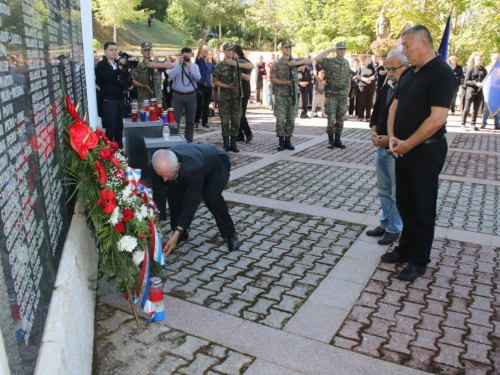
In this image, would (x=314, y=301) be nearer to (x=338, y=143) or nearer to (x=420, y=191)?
(x=420, y=191)

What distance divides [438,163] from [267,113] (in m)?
13.1

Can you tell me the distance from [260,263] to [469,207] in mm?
3504

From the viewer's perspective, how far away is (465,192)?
725 centimetres

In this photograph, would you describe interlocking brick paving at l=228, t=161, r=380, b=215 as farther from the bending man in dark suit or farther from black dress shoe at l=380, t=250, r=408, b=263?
the bending man in dark suit

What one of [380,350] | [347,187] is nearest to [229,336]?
[380,350]

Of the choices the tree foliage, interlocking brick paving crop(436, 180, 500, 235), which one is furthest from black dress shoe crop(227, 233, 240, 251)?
the tree foliage

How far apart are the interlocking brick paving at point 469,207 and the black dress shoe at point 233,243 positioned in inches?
103

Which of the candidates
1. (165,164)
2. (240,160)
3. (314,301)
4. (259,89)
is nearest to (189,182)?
(165,164)

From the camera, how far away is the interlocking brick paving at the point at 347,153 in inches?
370

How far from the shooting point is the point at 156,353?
3.29 m

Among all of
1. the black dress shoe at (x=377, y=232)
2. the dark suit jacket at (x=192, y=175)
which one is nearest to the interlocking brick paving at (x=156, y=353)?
the dark suit jacket at (x=192, y=175)

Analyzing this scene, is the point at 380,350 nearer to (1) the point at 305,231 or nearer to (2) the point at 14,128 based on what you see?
(1) the point at 305,231

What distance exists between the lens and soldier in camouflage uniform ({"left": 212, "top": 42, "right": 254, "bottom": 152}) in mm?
9570

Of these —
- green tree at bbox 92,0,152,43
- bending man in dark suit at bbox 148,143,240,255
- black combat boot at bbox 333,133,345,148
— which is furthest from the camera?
green tree at bbox 92,0,152,43
